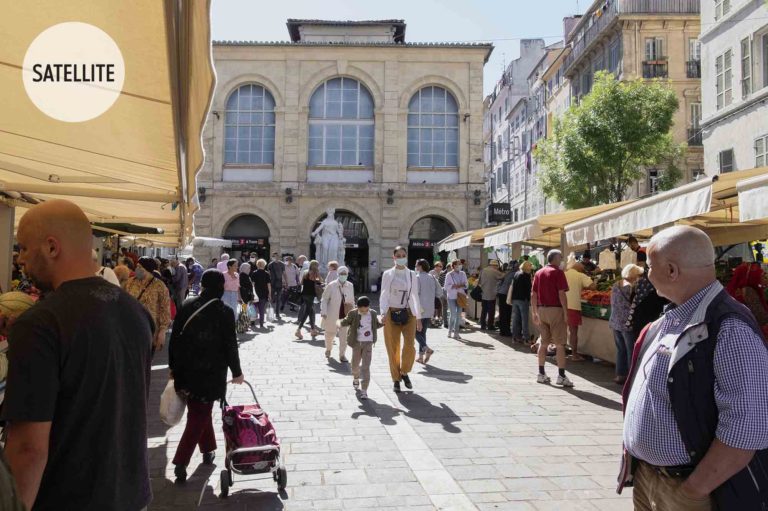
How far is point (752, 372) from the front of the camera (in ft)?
7.23

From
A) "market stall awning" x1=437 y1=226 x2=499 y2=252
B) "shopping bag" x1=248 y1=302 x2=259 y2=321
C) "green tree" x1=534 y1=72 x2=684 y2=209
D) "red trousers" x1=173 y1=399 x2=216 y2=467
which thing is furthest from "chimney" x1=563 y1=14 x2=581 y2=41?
"red trousers" x1=173 y1=399 x2=216 y2=467

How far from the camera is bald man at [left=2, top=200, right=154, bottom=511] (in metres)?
2.06

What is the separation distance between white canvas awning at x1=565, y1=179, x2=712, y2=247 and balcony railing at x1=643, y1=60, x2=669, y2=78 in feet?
87.3

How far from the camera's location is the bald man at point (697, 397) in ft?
7.19

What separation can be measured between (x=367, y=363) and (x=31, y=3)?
597cm

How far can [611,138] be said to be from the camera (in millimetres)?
26969

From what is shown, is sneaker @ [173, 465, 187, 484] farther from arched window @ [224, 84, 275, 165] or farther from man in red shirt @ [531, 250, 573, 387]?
arched window @ [224, 84, 275, 165]

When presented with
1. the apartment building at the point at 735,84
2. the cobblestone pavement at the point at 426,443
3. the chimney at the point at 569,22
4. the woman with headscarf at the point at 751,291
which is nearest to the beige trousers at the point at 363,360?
the cobblestone pavement at the point at 426,443

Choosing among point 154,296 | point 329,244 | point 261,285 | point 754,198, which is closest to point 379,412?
point 154,296

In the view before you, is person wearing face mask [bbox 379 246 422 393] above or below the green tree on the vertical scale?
Result: below

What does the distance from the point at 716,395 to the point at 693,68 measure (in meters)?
36.2

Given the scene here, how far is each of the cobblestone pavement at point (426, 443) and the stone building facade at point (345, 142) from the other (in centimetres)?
2447

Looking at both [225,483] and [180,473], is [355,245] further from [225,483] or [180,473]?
[225,483]

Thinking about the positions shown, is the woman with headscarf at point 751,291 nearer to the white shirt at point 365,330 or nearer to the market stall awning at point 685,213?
the market stall awning at point 685,213
